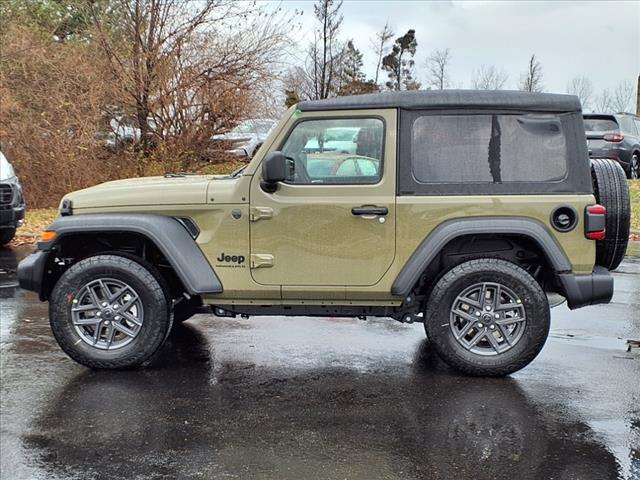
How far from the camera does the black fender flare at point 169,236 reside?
477cm

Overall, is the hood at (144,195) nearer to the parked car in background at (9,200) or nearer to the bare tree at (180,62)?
the parked car in background at (9,200)

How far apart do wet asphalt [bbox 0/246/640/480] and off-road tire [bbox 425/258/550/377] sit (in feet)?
0.39

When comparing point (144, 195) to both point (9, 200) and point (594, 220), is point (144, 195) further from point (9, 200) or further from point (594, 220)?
point (9, 200)

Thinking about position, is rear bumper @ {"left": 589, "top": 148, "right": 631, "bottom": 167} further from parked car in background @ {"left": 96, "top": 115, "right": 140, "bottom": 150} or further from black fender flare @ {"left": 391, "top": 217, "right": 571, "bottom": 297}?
black fender flare @ {"left": 391, "top": 217, "right": 571, "bottom": 297}

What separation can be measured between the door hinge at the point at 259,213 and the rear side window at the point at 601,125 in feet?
42.8

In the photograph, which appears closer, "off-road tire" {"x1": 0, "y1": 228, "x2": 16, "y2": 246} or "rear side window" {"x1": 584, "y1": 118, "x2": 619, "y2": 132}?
"off-road tire" {"x1": 0, "y1": 228, "x2": 16, "y2": 246}

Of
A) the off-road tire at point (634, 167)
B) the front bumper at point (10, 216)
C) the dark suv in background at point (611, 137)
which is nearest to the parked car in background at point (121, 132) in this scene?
the front bumper at point (10, 216)

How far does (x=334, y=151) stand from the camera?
489cm

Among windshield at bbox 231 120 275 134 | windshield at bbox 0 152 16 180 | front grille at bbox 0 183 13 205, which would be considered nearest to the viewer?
front grille at bbox 0 183 13 205

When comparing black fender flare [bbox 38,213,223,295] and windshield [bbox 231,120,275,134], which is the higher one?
windshield [bbox 231,120,275,134]

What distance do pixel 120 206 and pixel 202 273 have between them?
77cm

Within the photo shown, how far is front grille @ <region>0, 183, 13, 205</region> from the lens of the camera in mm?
9914

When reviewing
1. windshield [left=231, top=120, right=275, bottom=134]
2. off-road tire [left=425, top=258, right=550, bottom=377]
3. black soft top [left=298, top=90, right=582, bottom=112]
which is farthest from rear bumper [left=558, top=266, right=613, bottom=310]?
windshield [left=231, top=120, right=275, bottom=134]

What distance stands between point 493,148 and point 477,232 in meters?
0.61
